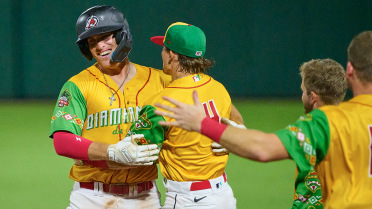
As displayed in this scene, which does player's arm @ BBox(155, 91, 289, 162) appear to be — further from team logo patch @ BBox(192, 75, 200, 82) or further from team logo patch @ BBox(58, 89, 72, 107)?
team logo patch @ BBox(58, 89, 72, 107)

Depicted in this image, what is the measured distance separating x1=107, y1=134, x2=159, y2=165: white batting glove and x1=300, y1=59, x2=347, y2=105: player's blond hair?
1.21 metres

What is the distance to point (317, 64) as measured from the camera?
404 centimetres

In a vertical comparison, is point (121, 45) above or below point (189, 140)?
above

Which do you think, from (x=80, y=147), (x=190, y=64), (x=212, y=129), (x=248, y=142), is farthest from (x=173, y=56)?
(x=248, y=142)

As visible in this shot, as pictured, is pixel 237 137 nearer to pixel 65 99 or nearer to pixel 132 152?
pixel 132 152

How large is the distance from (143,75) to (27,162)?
508 centimetres

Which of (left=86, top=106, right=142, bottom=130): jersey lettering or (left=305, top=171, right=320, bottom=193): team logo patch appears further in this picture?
(left=86, top=106, right=142, bottom=130): jersey lettering

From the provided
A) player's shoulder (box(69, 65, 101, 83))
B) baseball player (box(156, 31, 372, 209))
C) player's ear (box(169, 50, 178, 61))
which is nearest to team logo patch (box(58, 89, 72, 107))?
player's shoulder (box(69, 65, 101, 83))

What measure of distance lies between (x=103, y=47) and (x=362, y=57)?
2.09 meters

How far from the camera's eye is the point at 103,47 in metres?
4.36

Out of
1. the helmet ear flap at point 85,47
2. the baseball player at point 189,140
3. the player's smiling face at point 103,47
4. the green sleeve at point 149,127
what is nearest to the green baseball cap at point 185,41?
the baseball player at point 189,140

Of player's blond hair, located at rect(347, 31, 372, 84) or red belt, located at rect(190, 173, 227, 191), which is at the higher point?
player's blond hair, located at rect(347, 31, 372, 84)

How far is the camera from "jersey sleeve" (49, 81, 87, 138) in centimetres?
406

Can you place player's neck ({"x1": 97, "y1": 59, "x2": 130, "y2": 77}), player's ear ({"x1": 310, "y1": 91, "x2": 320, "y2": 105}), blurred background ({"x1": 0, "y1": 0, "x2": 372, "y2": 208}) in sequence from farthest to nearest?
blurred background ({"x1": 0, "y1": 0, "x2": 372, "y2": 208})
player's neck ({"x1": 97, "y1": 59, "x2": 130, "y2": 77})
player's ear ({"x1": 310, "y1": 91, "x2": 320, "y2": 105})
